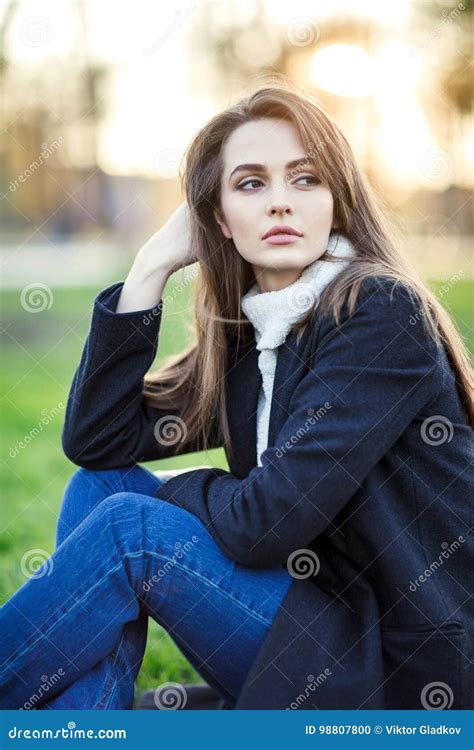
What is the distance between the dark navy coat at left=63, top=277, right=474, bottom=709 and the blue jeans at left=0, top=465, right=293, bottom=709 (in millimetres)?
58

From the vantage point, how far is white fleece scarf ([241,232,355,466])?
7.01 ft

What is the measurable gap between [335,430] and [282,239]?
53cm

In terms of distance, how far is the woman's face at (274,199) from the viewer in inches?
85.4

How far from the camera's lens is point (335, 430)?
188cm

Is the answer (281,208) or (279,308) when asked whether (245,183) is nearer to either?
(281,208)

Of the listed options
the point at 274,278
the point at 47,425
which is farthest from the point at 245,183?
the point at 47,425

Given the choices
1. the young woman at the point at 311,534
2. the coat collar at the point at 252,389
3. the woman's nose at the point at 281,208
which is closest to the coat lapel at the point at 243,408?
the coat collar at the point at 252,389

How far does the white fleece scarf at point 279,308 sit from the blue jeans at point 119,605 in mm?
292

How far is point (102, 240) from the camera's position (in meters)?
22.2

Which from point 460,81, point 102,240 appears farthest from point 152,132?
point 102,240

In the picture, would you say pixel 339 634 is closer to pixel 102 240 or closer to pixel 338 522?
pixel 338 522

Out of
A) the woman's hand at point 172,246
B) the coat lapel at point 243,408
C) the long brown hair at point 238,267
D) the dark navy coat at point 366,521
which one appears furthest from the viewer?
the woman's hand at point 172,246

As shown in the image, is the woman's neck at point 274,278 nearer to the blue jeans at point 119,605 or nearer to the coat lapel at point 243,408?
the coat lapel at point 243,408

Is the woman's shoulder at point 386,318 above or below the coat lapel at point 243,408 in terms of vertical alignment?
above
